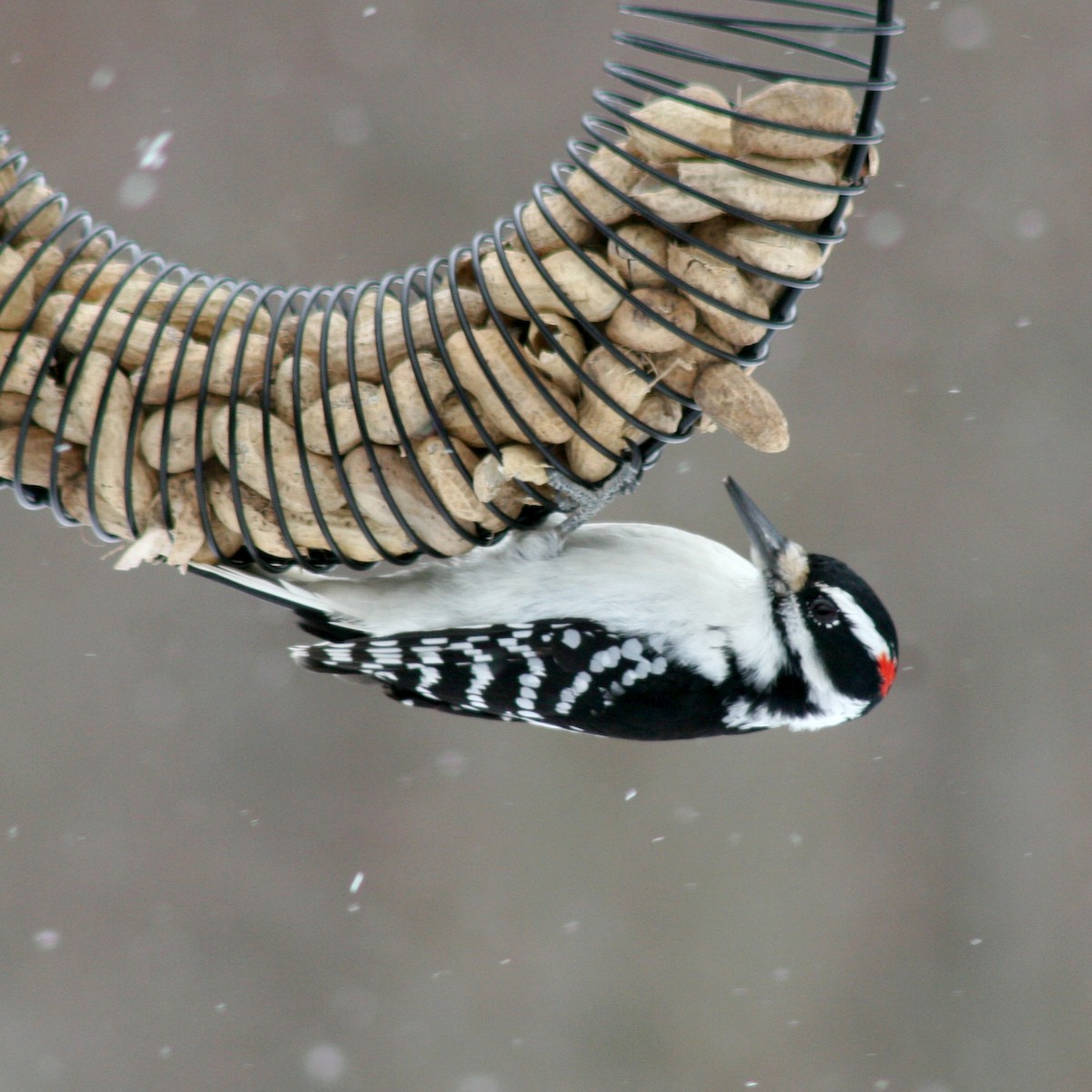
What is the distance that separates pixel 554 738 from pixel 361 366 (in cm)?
224

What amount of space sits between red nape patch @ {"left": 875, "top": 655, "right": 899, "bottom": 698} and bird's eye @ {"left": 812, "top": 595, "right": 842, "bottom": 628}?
88 millimetres

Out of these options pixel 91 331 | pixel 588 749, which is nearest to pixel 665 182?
pixel 91 331

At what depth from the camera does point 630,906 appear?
3486 mm

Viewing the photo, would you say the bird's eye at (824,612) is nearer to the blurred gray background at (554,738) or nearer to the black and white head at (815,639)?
the black and white head at (815,639)

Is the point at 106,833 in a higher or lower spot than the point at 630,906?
higher

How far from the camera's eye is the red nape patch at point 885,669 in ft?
5.82

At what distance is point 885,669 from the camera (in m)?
1.78

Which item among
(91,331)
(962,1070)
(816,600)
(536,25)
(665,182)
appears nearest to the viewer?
(665,182)

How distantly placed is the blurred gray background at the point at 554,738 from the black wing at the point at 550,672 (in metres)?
1.33

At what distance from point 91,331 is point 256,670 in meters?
1.98

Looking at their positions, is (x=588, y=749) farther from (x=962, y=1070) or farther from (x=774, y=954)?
(x=962, y=1070)

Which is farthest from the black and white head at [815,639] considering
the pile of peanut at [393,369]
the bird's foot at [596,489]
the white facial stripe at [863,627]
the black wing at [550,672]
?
the pile of peanut at [393,369]

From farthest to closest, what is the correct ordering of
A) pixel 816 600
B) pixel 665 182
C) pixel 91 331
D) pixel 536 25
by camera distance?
pixel 536 25
pixel 816 600
pixel 91 331
pixel 665 182

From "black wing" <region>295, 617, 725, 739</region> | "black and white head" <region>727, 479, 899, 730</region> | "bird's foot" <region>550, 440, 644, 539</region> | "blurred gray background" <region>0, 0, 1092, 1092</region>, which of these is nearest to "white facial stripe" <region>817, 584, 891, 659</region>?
"black and white head" <region>727, 479, 899, 730</region>
